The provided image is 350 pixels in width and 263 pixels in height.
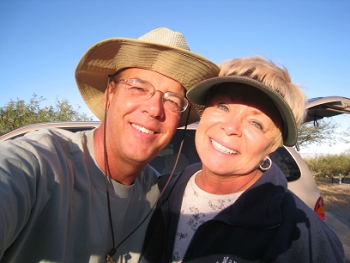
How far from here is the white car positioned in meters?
2.92

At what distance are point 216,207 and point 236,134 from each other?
1.53ft

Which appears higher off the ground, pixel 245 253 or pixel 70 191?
pixel 70 191

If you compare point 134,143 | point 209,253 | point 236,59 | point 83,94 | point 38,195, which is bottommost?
point 209,253

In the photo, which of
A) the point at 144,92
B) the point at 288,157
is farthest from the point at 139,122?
the point at 288,157

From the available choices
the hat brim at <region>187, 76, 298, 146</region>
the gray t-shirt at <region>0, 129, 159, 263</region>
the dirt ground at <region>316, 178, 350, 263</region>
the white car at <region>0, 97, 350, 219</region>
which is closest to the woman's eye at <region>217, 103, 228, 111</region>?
the hat brim at <region>187, 76, 298, 146</region>

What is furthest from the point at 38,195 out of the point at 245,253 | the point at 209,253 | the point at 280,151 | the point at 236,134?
the point at 280,151

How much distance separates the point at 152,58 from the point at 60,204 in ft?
3.19

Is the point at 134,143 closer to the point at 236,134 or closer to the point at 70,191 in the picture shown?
the point at 70,191

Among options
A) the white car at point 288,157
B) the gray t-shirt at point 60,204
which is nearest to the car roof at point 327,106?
the white car at point 288,157

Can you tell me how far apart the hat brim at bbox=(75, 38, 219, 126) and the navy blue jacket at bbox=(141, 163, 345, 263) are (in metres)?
0.78

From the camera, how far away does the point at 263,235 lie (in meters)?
1.33

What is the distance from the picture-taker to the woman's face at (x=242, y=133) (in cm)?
163

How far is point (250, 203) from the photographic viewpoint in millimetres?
A: 1474

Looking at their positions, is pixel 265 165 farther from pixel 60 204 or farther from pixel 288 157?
pixel 288 157
